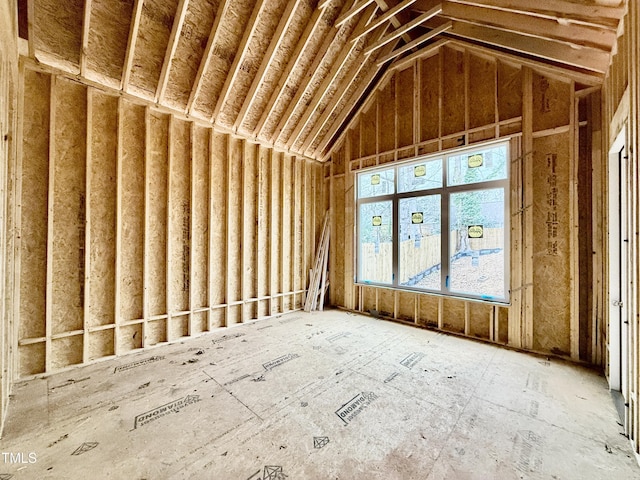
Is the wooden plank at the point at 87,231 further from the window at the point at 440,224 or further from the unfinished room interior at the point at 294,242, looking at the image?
the window at the point at 440,224

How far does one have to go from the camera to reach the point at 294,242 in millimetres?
5887

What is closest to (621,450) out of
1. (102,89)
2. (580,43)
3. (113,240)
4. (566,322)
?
(566,322)

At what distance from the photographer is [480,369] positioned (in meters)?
3.23

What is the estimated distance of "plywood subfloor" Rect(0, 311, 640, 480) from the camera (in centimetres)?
182

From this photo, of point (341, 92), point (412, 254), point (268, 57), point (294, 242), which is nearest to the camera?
point (268, 57)

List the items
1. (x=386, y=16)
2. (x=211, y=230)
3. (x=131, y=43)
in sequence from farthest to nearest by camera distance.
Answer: (x=211, y=230)
(x=386, y=16)
(x=131, y=43)

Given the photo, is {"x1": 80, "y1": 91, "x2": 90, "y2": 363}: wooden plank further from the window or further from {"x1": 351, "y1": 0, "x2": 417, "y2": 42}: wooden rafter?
the window

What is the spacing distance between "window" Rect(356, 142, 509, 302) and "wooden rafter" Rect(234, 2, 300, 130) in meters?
2.74

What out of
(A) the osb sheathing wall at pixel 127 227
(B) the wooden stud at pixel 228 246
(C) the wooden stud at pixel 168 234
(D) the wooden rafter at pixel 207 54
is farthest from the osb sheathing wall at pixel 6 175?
(B) the wooden stud at pixel 228 246

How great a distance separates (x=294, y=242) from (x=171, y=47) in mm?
3804

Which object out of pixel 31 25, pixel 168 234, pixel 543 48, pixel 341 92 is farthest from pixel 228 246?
pixel 543 48

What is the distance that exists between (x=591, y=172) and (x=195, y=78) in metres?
5.68

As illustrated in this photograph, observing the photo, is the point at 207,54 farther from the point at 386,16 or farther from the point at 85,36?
the point at 386,16

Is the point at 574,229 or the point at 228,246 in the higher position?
the point at 574,229
